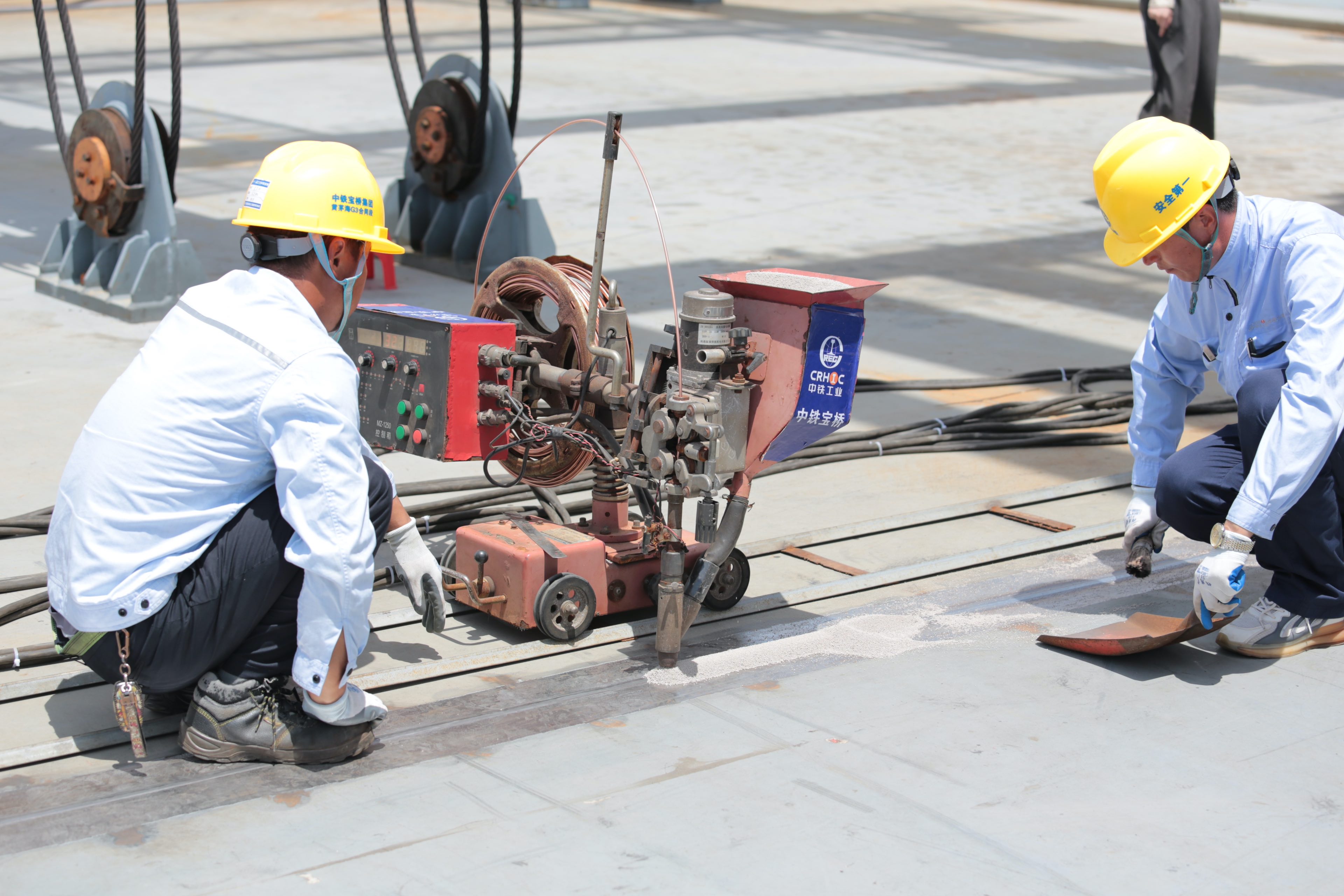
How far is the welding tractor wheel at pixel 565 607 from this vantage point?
361 centimetres

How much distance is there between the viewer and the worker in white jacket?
282 cm

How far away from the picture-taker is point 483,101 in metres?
7.86

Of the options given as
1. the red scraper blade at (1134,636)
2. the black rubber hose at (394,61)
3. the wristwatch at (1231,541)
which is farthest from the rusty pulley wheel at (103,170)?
the wristwatch at (1231,541)

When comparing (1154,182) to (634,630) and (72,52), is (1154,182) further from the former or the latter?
(72,52)

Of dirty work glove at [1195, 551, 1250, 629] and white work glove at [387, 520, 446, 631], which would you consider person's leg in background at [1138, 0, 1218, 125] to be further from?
white work glove at [387, 520, 446, 631]

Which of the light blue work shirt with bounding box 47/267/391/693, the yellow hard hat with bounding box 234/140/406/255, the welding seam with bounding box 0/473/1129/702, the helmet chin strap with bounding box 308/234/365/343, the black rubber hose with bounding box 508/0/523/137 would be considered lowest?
the welding seam with bounding box 0/473/1129/702

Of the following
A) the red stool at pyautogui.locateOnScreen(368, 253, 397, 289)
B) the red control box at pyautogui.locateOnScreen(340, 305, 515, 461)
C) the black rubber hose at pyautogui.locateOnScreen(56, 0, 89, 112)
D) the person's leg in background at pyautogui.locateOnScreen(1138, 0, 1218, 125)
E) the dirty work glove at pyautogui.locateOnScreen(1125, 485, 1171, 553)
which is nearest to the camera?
the red control box at pyautogui.locateOnScreen(340, 305, 515, 461)

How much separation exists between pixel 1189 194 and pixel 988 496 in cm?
177

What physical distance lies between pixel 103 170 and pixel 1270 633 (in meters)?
5.70

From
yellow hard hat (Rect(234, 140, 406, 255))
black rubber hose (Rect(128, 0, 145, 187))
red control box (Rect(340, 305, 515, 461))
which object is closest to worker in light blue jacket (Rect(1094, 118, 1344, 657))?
red control box (Rect(340, 305, 515, 461))

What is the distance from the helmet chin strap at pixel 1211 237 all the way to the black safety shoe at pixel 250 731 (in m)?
2.26

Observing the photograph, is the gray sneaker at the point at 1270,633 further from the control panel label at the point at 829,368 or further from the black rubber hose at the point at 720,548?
the black rubber hose at the point at 720,548

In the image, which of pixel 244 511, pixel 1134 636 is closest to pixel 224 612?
pixel 244 511

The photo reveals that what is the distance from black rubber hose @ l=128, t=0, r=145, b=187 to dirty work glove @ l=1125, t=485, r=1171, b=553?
14.7 ft
